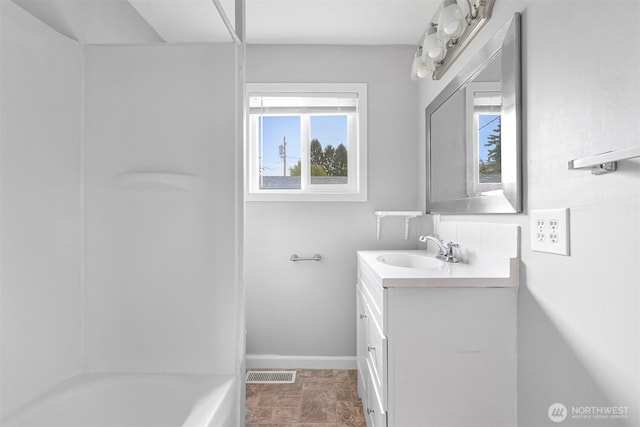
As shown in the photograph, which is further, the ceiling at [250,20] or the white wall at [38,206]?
the ceiling at [250,20]

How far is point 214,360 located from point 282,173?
143cm

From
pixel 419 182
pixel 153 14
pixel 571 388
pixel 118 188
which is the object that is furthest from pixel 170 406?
pixel 419 182

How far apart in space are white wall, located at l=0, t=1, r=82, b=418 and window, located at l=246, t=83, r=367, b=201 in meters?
1.23

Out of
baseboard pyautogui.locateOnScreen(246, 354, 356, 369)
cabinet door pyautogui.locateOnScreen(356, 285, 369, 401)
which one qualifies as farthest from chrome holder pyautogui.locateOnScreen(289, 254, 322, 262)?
Answer: baseboard pyautogui.locateOnScreen(246, 354, 356, 369)

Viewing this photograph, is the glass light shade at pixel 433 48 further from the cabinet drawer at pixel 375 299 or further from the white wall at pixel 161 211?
the cabinet drawer at pixel 375 299

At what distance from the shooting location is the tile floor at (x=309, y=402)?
69.3 inches

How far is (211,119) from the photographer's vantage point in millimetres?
1302

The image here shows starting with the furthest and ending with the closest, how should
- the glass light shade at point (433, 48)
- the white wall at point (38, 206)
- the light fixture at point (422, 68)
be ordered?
the light fixture at point (422, 68), the glass light shade at point (433, 48), the white wall at point (38, 206)

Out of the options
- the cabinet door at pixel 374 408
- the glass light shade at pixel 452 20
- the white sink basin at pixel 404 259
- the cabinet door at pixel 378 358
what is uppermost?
the glass light shade at pixel 452 20

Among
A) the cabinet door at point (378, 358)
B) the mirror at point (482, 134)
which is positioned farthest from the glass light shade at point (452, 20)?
the cabinet door at point (378, 358)

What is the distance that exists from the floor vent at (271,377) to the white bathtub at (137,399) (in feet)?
3.09

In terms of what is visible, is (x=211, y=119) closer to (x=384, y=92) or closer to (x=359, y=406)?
(x=384, y=92)

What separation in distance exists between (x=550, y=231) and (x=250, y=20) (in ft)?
6.60

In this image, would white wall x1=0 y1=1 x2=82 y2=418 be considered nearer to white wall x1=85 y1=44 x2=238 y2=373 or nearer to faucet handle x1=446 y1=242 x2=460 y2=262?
white wall x1=85 y1=44 x2=238 y2=373
